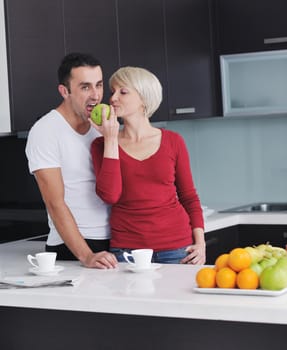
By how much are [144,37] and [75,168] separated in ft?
4.42

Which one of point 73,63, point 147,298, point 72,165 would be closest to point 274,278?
point 147,298

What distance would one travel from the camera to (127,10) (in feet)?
13.1

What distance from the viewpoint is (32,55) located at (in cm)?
334

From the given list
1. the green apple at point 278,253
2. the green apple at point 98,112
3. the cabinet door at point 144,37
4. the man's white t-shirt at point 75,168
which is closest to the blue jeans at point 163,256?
the man's white t-shirt at point 75,168

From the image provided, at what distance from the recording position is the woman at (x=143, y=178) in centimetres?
294

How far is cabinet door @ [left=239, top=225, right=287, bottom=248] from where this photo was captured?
4.29 metres

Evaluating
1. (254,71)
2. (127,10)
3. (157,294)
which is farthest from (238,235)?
(157,294)

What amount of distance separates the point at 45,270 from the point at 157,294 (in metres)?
0.55

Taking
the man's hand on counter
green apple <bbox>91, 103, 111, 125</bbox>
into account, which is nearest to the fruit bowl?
the man's hand on counter

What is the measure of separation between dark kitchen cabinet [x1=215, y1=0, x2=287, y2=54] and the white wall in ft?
6.01

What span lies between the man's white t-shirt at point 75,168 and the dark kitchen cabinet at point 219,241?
1.20 meters

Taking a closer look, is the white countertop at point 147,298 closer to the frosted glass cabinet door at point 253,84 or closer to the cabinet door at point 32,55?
the cabinet door at point 32,55

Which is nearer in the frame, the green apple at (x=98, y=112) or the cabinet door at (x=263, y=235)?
the green apple at (x=98, y=112)

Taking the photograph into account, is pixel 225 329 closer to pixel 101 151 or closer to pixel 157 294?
pixel 157 294
